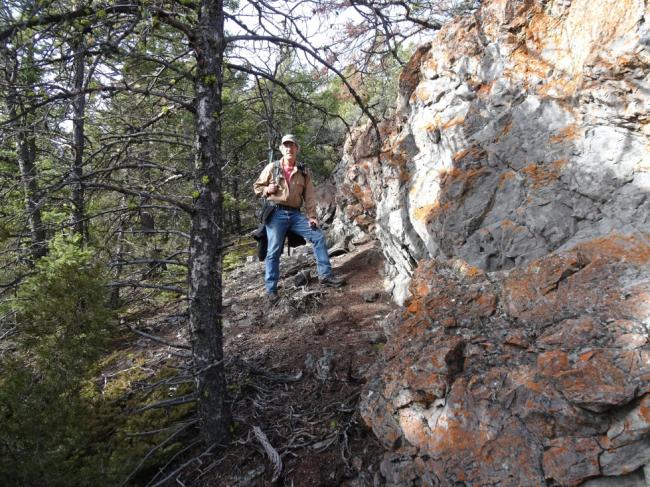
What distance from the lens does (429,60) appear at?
189 inches

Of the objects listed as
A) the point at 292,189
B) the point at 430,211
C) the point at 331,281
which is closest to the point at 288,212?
the point at 292,189

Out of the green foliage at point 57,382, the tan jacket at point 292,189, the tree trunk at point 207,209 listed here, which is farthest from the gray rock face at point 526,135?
the green foliage at point 57,382

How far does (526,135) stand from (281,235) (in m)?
3.67

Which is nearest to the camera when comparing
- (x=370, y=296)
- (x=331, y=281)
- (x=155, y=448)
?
(x=155, y=448)

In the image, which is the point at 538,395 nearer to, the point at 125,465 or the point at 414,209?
the point at 414,209

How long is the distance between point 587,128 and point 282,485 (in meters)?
3.56

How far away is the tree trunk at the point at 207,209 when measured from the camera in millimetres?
3086

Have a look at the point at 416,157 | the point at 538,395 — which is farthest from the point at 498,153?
the point at 538,395

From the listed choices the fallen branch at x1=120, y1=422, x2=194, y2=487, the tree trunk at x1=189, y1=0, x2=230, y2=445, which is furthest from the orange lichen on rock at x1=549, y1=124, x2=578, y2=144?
the fallen branch at x1=120, y1=422, x2=194, y2=487

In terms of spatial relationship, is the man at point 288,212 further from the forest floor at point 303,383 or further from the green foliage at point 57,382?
the green foliage at point 57,382

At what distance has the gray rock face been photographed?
2703 mm

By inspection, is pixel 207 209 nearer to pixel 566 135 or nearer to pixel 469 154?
pixel 469 154

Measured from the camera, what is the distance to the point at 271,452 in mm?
3014

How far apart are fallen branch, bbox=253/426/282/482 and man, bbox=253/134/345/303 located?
2847 mm
